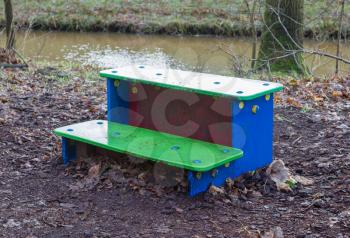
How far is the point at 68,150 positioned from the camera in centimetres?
483

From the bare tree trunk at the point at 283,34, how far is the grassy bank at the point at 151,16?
6112 mm

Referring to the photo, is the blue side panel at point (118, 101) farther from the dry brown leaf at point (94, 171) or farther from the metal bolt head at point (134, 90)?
the dry brown leaf at point (94, 171)

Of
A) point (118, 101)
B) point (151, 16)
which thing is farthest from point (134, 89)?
point (151, 16)

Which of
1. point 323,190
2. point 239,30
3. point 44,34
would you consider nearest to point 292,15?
point 323,190

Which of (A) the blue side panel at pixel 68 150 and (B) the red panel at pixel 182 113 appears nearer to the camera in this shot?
(B) the red panel at pixel 182 113

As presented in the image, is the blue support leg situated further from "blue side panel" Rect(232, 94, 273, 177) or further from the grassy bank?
the grassy bank

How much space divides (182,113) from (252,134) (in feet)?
2.13

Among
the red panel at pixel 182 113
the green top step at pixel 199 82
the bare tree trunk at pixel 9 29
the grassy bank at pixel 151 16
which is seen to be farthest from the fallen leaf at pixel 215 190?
the grassy bank at pixel 151 16

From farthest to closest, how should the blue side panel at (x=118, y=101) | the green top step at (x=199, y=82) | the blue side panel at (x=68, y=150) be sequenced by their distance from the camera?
1. the blue side panel at (x=118, y=101)
2. the blue side panel at (x=68, y=150)
3. the green top step at (x=199, y=82)

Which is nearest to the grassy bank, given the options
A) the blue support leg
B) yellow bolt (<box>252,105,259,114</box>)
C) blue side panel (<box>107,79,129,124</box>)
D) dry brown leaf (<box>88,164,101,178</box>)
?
blue side panel (<box>107,79,129,124</box>)

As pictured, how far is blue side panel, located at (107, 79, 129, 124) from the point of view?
509cm

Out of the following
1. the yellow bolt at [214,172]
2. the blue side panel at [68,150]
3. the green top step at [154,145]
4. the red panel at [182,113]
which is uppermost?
the red panel at [182,113]

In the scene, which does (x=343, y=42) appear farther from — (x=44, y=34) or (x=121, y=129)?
(x=121, y=129)

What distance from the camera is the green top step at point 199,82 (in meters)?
4.27
